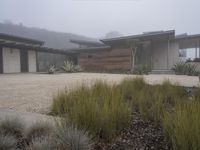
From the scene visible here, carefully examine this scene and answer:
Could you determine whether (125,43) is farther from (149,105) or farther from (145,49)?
(149,105)

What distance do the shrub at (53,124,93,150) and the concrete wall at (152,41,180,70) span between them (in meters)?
18.3

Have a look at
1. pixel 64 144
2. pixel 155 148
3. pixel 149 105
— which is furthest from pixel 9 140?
pixel 149 105

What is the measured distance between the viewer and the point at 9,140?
254cm

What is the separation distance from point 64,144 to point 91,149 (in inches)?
10.8

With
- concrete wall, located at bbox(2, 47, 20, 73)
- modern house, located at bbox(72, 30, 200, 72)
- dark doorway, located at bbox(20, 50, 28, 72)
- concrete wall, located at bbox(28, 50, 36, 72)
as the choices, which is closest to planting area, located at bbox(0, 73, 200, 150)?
modern house, located at bbox(72, 30, 200, 72)

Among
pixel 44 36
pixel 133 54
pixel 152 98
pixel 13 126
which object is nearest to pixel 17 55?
pixel 133 54

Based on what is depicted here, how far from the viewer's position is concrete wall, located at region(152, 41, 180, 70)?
20141 millimetres

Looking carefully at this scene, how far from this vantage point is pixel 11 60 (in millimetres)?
18891

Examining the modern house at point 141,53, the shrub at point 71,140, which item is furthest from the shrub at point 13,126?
the modern house at point 141,53

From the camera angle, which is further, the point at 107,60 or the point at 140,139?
the point at 107,60

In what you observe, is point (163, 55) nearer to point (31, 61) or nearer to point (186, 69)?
point (186, 69)

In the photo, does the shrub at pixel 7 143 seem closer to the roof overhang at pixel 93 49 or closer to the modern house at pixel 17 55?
the modern house at pixel 17 55

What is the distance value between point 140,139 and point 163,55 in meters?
18.1

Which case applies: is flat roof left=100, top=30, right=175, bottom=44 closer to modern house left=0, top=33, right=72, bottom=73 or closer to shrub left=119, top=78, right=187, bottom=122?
modern house left=0, top=33, right=72, bottom=73
